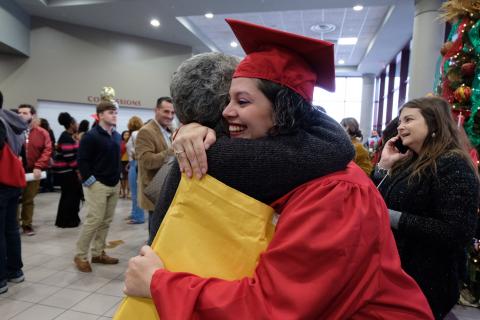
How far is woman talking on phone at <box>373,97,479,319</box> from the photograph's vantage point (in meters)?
1.50

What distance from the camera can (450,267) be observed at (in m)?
1.56

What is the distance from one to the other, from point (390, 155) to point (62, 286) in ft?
9.44

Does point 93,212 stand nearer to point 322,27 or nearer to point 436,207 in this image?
point 436,207

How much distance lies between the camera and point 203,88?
93 centimetres

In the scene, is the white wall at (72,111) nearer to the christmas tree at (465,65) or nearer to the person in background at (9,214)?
the person in background at (9,214)

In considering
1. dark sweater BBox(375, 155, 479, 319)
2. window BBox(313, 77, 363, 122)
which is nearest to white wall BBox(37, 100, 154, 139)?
window BBox(313, 77, 363, 122)

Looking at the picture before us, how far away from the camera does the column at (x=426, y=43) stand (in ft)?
17.6

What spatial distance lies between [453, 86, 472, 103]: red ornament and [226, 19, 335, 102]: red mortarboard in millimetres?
2429

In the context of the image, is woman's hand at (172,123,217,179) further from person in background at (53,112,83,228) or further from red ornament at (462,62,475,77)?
person in background at (53,112,83,228)

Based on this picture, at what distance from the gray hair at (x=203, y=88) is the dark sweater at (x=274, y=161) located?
16 centimetres

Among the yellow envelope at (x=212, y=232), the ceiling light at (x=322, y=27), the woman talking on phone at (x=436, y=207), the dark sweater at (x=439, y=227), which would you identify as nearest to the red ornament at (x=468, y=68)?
the woman talking on phone at (x=436, y=207)

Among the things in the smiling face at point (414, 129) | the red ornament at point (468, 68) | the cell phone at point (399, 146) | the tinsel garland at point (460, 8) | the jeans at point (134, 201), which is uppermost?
the tinsel garland at point (460, 8)

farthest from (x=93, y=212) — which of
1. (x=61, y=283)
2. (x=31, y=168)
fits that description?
(x=31, y=168)

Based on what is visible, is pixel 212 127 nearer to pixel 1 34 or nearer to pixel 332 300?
pixel 332 300
